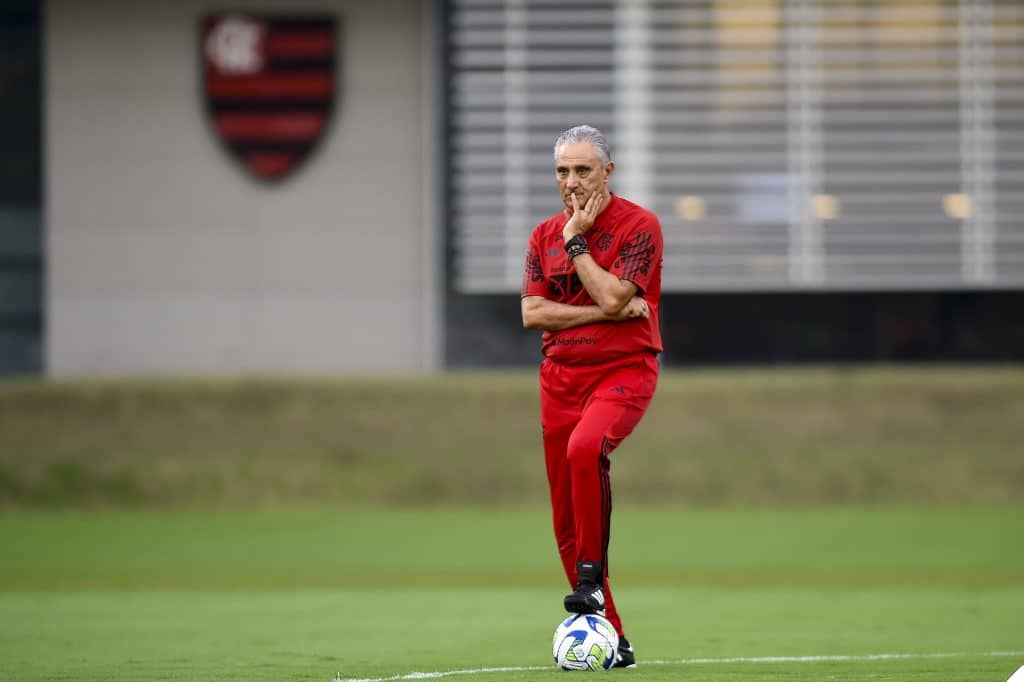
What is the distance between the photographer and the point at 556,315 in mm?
5965

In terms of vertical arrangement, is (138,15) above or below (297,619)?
above

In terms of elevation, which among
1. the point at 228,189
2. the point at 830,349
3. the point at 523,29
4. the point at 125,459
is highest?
the point at 523,29

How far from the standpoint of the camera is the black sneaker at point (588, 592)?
5.69 m

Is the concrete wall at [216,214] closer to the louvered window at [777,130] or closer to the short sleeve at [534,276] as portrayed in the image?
the louvered window at [777,130]

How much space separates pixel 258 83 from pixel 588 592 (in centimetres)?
1238

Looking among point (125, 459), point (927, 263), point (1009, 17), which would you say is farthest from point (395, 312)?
point (1009, 17)

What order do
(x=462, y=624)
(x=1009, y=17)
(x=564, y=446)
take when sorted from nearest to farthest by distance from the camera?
(x=564, y=446), (x=462, y=624), (x=1009, y=17)

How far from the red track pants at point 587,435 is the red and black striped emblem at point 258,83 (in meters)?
11.7

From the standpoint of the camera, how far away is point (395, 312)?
1727 cm

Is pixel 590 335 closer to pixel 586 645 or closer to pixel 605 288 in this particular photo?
pixel 605 288

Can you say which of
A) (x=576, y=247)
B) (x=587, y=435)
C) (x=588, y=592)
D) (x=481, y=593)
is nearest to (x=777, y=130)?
(x=481, y=593)

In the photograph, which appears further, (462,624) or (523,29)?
(523,29)

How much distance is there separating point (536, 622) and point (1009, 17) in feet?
34.6

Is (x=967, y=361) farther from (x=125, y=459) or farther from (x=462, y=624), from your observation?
(x=462, y=624)
